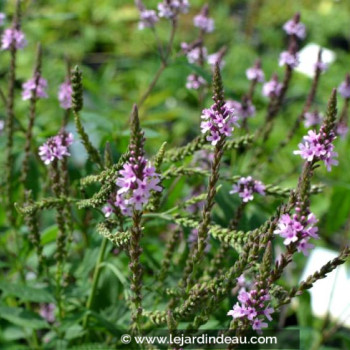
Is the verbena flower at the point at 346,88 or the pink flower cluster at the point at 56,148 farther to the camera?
the verbena flower at the point at 346,88

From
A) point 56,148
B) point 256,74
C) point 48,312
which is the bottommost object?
point 48,312

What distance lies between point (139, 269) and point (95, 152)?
13.3 inches

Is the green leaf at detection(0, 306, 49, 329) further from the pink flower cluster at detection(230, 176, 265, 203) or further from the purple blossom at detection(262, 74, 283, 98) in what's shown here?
the purple blossom at detection(262, 74, 283, 98)

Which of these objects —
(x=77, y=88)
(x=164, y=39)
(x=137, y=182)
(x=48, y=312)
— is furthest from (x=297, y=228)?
(x=164, y=39)

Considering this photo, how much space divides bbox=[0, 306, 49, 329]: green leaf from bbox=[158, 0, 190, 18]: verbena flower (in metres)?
0.95

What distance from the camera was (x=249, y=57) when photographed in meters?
4.63

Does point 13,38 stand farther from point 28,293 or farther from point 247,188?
point 247,188

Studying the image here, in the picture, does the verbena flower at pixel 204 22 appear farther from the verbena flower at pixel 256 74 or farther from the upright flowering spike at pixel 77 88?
the upright flowering spike at pixel 77 88

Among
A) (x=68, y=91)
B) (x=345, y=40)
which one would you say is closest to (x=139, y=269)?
(x=68, y=91)

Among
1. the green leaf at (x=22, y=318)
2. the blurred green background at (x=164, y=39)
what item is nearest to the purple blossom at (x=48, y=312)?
the green leaf at (x=22, y=318)

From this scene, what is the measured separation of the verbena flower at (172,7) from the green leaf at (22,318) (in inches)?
37.6

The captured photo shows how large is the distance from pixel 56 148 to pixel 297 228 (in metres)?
0.56

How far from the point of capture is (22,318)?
→ 4.87 ft

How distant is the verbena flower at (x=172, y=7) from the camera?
183 cm
